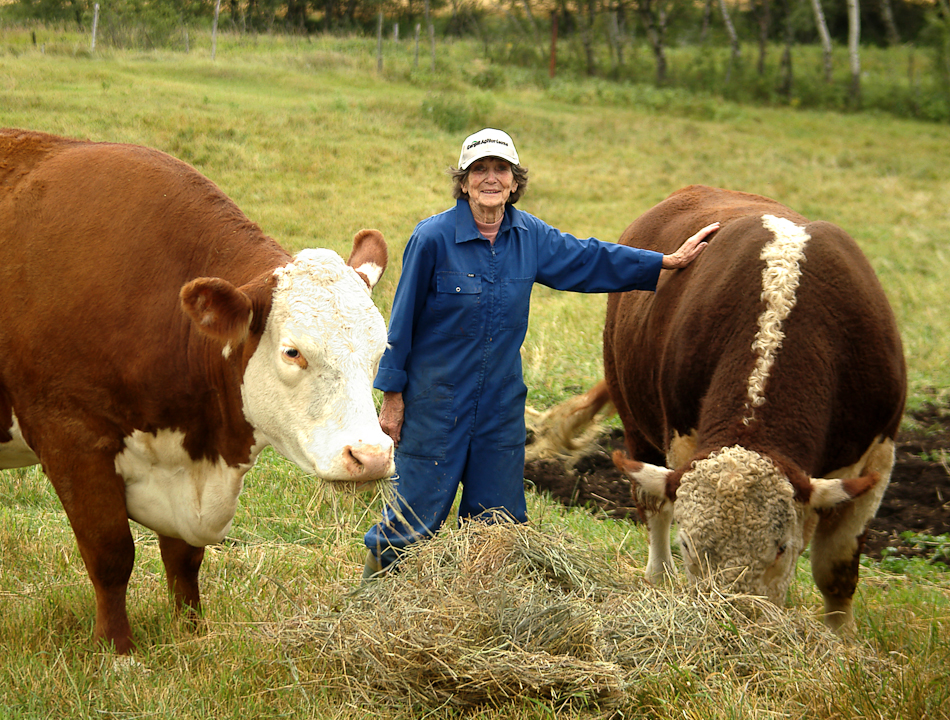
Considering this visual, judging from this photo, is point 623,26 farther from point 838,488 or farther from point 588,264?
point 838,488

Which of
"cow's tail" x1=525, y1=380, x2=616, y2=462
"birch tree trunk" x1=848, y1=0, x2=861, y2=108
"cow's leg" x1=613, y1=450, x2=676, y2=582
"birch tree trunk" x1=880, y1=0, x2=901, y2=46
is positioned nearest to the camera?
"cow's leg" x1=613, y1=450, x2=676, y2=582

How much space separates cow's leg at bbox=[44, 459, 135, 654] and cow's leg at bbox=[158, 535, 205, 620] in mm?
298

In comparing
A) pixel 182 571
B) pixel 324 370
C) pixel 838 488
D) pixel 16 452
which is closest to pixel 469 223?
pixel 324 370

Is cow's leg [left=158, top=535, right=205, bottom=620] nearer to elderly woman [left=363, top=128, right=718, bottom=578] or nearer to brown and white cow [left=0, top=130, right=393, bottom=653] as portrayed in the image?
brown and white cow [left=0, top=130, right=393, bottom=653]

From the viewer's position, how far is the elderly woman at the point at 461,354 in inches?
157

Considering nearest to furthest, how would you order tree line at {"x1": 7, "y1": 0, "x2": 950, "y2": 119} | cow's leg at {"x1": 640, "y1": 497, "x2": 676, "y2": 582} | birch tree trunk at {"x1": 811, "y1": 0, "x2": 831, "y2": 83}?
cow's leg at {"x1": 640, "y1": 497, "x2": 676, "y2": 582} → tree line at {"x1": 7, "y1": 0, "x2": 950, "y2": 119} → birch tree trunk at {"x1": 811, "y1": 0, "x2": 831, "y2": 83}

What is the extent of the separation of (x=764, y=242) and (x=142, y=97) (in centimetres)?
1392

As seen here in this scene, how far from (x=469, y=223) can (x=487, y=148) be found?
0.33 metres

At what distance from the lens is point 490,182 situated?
402cm

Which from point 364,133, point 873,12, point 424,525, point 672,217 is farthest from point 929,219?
point 873,12

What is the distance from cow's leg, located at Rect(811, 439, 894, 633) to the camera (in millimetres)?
4215

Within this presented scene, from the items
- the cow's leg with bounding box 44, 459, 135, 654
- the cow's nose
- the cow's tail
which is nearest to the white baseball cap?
the cow's nose

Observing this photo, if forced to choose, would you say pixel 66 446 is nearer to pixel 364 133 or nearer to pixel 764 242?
pixel 764 242

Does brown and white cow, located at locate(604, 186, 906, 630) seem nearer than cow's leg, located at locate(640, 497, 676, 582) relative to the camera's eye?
Yes
